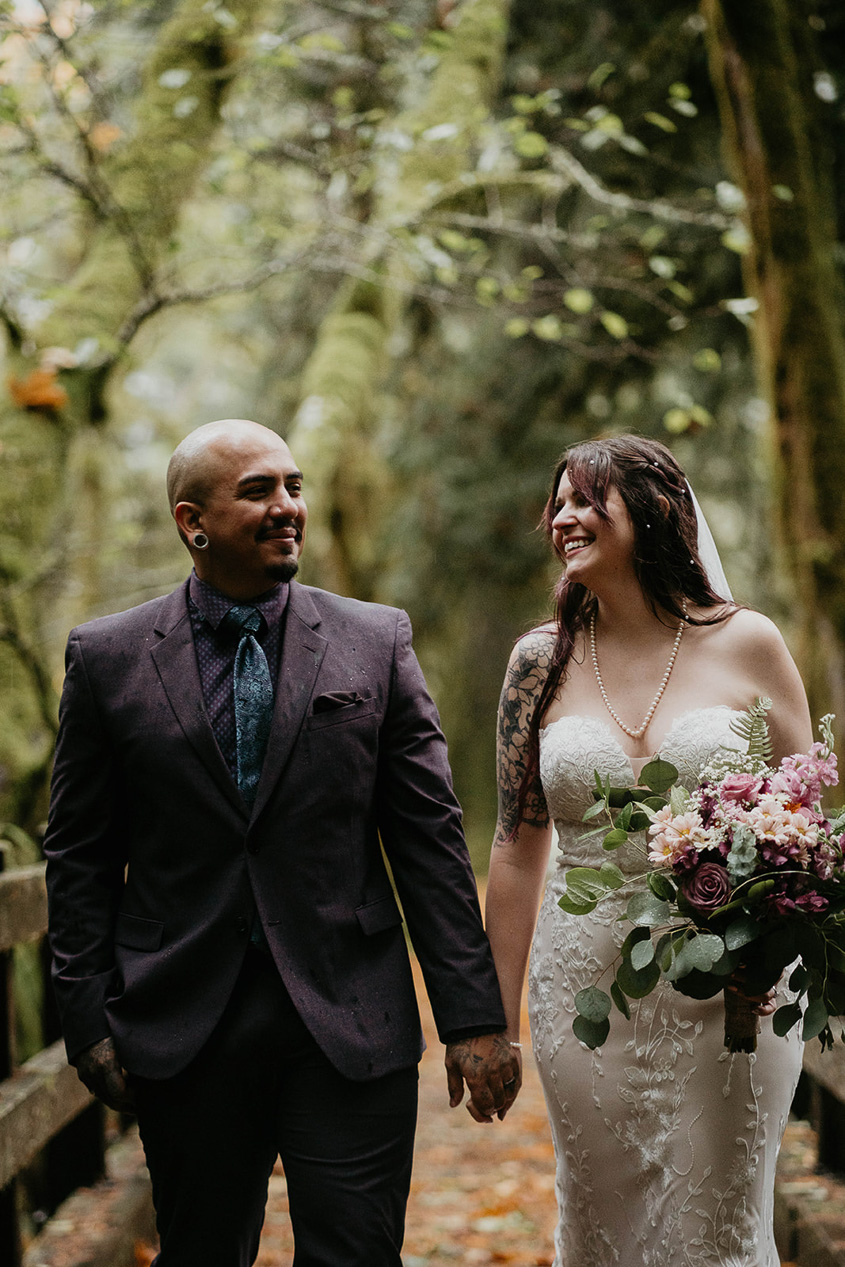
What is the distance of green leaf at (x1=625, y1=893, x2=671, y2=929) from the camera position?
2.70 metres

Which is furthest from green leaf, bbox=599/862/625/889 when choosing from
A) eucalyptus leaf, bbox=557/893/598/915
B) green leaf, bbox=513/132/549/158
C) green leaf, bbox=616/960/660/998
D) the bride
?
green leaf, bbox=513/132/549/158

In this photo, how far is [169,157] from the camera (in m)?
6.36

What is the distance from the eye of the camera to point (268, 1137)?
2.94m

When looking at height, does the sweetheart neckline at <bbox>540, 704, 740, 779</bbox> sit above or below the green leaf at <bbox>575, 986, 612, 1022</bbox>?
above

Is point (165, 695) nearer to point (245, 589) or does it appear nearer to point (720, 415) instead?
point (245, 589)

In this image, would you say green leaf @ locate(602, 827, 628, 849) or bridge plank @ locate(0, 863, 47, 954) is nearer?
green leaf @ locate(602, 827, 628, 849)

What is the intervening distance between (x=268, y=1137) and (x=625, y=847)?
3.72ft

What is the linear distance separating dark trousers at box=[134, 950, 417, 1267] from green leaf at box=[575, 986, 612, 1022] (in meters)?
0.46

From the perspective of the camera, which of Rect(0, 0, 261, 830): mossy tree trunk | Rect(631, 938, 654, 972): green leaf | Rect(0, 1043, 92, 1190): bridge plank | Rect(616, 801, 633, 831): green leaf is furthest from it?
Rect(0, 0, 261, 830): mossy tree trunk

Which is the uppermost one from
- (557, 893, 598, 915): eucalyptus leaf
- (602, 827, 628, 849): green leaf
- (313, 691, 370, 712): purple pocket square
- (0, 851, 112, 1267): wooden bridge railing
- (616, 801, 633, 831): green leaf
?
(313, 691, 370, 712): purple pocket square

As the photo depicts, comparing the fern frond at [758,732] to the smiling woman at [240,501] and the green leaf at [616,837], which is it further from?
the smiling woman at [240,501]

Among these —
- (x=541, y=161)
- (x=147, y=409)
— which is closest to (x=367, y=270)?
(x=541, y=161)

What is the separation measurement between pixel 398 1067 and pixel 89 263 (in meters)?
4.75

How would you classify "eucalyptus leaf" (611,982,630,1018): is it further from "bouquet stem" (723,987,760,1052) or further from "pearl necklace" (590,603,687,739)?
"pearl necklace" (590,603,687,739)
